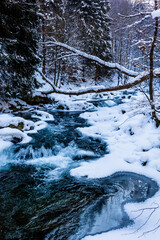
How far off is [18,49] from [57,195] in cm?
863

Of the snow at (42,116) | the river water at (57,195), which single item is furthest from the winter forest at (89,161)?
the snow at (42,116)

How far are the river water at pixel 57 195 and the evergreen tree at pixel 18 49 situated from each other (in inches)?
193

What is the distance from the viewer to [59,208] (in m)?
2.89

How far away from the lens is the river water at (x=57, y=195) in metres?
2.45

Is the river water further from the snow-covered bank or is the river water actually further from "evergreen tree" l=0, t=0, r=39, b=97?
"evergreen tree" l=0, t=0, r=39, b=97

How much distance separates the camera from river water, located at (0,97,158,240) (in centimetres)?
245

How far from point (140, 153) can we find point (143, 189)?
1.51 m

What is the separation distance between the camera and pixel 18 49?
30.1 ft

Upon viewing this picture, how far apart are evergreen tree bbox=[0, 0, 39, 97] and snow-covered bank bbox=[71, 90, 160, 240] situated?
485 cm

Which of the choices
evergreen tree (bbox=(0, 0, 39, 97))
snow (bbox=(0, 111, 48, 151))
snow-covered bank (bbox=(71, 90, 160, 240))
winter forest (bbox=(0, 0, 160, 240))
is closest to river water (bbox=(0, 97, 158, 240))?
winter forest (bbox=(0, 0, 160, 240))

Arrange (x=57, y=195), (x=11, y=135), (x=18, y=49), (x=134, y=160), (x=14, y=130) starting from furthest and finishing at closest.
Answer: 1. (x=18, y=49)
2. (x=14, y=130)
3. (x=11, y=135)
4. (x=134, y=160)
5. (x=57, y=195)

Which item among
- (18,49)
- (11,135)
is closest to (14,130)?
(11,135)

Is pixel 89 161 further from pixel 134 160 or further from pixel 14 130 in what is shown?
pixel 14 130

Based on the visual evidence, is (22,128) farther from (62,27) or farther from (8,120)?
(62,27)
